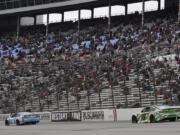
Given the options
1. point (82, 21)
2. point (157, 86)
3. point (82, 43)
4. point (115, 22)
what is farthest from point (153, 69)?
point (82, 21)

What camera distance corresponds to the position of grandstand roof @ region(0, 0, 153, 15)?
6375 cm

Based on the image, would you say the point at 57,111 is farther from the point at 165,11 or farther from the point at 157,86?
the point at 165,11

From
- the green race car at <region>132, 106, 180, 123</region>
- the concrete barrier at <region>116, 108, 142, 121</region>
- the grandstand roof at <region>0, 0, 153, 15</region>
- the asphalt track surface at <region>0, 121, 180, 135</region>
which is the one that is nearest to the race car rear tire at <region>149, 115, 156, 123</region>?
the green race car at <region>132, 106, 180, 123</region>

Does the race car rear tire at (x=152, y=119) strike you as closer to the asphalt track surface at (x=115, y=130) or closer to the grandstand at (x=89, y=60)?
the asphalt track surface at (x=115, y=130)

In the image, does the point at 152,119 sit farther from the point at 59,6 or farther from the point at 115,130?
the point at 59,6

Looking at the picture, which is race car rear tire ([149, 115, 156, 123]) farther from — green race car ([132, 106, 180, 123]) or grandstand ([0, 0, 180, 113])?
grandstand ([0, 0, 180, 113])

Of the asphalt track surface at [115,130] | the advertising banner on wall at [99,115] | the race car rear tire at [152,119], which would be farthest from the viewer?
the advertising banner on wall at [99,115]

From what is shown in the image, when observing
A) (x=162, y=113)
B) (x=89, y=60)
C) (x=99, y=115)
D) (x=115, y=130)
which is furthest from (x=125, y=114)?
(x=115, y=130)

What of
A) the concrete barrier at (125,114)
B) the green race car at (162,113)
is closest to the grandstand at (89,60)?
the concrete barrier at (125,114)

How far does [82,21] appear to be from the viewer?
228 feet

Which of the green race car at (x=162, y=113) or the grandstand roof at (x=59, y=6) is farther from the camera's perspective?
the grandstand roof at (x=59, y=6)

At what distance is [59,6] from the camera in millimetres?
65125

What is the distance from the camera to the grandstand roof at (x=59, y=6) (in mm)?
63750

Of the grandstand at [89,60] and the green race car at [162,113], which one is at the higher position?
the grandstand at [89,60]
